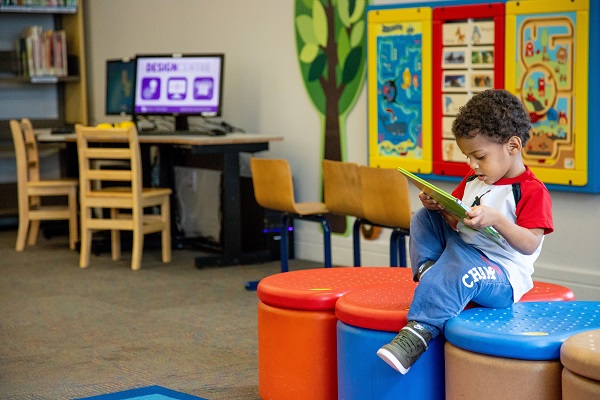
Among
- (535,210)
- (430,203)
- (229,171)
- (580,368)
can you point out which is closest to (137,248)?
(229,171)

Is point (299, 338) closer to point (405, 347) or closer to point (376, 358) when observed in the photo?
point (376, 358)

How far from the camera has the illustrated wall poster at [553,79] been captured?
13.3 ft

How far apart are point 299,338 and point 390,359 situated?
0.46m

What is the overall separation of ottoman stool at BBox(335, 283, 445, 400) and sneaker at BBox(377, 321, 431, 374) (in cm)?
6

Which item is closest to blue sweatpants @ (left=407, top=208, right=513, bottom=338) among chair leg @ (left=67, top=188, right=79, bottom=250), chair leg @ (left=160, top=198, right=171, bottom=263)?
chair leg @ (left=160, top=198, right=171, bottom=263)

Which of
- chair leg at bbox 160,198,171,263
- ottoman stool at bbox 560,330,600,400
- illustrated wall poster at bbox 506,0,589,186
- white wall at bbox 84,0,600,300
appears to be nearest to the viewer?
ottoman stool at bbox 560,330,600,400

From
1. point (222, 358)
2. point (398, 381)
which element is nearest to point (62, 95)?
point (222, 358)

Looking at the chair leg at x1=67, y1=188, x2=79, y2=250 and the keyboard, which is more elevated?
the keyboard

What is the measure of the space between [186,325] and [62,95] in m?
4.25

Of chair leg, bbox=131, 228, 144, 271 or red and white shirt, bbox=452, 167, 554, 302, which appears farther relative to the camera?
chair leg, bbox=131, 228, 144, 271

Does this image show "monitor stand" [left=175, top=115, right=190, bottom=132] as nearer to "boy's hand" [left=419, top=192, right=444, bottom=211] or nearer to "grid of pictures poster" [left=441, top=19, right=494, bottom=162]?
"grid of pictures poster" [left=441, top=19, right=494, bottom=162]

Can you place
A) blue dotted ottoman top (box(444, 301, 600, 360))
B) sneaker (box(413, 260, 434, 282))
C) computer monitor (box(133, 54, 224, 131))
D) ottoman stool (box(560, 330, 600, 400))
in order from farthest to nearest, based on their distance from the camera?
computer monitor (box(133, 54, 224, 131)), sneaker (box(413, 260, 434, 282)), blue dotted ottoman top (box(444, 301, 600, 360)), ottoman stool (box(560, 330, 600, 400))

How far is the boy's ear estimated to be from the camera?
238 cm

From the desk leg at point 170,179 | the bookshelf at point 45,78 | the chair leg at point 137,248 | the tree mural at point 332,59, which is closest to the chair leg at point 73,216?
the desk leg at point 170,179
